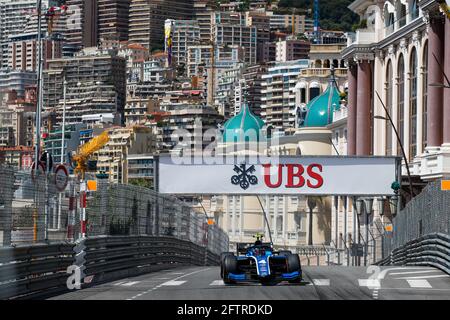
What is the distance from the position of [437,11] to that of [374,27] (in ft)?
78.3

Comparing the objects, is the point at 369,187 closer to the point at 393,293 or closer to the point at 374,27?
the point at 374,27

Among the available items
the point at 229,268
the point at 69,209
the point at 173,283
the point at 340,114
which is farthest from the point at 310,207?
the point at 229,268

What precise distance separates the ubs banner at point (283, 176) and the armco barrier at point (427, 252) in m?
15.7

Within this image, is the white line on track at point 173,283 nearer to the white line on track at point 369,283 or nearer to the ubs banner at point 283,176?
the white line on track at point 369,283

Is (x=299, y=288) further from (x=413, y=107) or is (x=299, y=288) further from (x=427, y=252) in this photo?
(x=413, y=107)

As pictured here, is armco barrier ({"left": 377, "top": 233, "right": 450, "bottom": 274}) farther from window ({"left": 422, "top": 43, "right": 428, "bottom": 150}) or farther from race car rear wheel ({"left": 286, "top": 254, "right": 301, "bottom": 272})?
window ({"left": 422, "top": 43, "right": 428, "bottom": 150})

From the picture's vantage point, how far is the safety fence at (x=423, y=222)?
41500mm

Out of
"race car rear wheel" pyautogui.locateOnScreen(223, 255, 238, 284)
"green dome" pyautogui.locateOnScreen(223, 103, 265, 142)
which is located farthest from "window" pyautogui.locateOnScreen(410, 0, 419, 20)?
"green dome" pyautogui.locateOnScreen(223, 103, 265, 142)

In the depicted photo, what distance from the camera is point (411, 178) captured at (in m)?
80.1

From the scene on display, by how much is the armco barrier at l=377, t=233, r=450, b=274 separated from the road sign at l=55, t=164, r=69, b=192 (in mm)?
9319

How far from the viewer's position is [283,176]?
74.3 metres

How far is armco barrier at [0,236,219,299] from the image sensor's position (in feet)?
98.4

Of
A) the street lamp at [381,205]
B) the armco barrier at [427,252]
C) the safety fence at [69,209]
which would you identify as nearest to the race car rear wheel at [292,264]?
the safety fence at [69,209]
